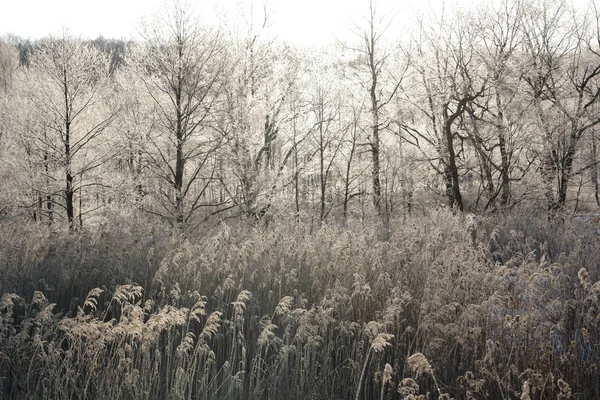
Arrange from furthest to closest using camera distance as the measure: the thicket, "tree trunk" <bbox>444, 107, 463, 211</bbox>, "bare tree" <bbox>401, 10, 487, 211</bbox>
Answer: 1. "bare tree" <bbox>401, 10, 487, 211</bbox>
2. "tree trunk" <bbox>444, 107, 463, 211</bbox>
3. the thicket

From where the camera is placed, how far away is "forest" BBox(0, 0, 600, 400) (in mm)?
3527

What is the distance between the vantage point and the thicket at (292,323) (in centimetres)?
329

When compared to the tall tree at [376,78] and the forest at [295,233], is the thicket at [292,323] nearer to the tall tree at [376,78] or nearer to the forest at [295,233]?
the forest at [295,233]

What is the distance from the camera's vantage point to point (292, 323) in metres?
4.26

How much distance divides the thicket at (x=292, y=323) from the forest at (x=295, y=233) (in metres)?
0.04

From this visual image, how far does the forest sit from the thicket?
4cm

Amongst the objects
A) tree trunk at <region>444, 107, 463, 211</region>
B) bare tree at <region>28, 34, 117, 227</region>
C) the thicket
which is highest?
bare tree at <region>28, 34, 117, 227</region>

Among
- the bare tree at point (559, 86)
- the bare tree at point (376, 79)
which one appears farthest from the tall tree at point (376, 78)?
the bare tree at point (559, 86)

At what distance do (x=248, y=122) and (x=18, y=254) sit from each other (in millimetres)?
9632

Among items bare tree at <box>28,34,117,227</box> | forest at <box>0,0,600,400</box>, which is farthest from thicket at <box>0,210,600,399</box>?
bare tree at <box>28,34,117,227</box>

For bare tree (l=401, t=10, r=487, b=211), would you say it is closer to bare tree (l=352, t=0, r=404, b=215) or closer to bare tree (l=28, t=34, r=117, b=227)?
bare tree (l=352, t=0, r=404, b=215)

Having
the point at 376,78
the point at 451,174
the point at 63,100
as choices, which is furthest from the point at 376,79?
the point at 63,100

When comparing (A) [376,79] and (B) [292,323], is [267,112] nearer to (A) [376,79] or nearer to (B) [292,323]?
(A) [376,79]

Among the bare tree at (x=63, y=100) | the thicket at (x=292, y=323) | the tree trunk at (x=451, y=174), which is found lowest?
the thicket at (x=292, y=323)
